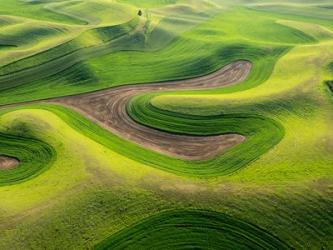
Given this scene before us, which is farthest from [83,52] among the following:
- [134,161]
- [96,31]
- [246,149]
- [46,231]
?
[46,231]

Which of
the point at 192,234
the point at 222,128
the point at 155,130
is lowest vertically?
the point at 192,234

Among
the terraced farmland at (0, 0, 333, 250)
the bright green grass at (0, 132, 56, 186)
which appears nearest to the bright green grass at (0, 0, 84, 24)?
the terraced farmland at (0, 0, 333, 250)

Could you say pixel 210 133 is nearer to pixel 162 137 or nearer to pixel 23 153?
pixel 162 137

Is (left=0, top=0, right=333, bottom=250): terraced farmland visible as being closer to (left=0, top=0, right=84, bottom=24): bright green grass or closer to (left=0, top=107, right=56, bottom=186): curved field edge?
(left=0, top=107, right=56, bottom=186): curved field edge

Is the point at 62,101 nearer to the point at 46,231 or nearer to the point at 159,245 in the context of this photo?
the point at 46,231

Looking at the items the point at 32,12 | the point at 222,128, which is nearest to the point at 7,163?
the point at 222,128
